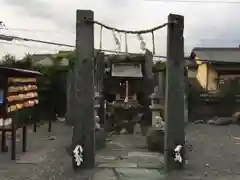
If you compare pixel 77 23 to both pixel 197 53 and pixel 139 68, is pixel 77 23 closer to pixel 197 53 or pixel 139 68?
pixel 139 68

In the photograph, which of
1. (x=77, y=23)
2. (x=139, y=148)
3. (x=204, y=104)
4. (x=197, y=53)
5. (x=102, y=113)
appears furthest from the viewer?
(x=197, y=53)

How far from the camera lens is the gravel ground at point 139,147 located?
360 inches

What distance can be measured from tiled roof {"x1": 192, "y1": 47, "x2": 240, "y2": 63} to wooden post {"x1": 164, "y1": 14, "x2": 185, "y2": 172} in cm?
2318

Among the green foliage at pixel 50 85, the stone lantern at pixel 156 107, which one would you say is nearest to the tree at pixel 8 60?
the green foliage at pixel 50 85

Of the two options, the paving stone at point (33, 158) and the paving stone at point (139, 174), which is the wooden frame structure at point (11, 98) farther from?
the paving stone at point (139, 174)

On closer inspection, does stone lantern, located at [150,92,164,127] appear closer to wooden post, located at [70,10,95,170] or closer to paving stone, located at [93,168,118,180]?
wooden post, located at [70,10,95,170]

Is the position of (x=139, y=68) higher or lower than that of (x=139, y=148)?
higher

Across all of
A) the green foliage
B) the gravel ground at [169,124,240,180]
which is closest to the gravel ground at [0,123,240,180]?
the gravel ground at [169,124,240,180]

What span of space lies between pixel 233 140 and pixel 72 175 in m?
8.57

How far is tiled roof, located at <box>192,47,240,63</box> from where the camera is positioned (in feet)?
110

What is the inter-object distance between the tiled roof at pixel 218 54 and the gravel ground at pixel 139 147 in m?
17.5

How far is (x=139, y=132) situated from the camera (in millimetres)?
18500

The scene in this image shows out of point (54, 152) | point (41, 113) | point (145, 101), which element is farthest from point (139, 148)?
point (41, 113)

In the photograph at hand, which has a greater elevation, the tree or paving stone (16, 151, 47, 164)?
the tree
